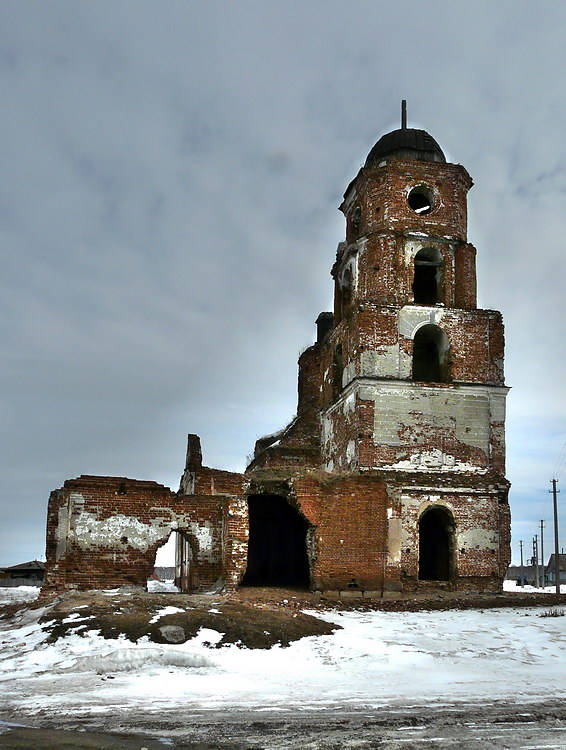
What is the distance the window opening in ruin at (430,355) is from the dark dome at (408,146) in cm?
536

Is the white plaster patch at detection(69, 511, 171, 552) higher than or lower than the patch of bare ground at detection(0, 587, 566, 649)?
higher

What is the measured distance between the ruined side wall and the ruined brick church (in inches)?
1.2

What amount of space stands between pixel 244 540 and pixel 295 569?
300 inches

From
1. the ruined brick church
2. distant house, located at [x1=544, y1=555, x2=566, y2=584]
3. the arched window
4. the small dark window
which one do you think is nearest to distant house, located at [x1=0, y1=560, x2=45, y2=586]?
the ruined brick church

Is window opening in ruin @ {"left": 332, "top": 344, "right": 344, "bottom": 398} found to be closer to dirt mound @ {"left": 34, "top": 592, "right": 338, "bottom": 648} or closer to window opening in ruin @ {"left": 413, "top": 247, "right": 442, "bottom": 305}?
window opening in ruin @ {"left": 413, "top": 247, "right": 442, "bottom": 305}

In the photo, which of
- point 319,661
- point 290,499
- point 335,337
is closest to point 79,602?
point 319,661

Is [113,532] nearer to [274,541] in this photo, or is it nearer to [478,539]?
[274,541]

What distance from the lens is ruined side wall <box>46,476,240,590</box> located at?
17312 mm

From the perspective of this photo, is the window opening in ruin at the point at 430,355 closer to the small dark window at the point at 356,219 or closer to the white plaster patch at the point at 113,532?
the small dark window at the point at 356,219

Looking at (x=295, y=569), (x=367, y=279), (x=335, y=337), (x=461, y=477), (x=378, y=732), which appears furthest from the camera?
(x=295, y=569)

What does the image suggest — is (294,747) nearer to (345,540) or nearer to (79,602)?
(79,602)

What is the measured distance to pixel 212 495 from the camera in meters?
18.4

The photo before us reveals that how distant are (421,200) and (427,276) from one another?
96.5 inches

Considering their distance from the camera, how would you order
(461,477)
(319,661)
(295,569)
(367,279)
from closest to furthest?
(319,661) < (461,477) < (367,279) < (295,569)
